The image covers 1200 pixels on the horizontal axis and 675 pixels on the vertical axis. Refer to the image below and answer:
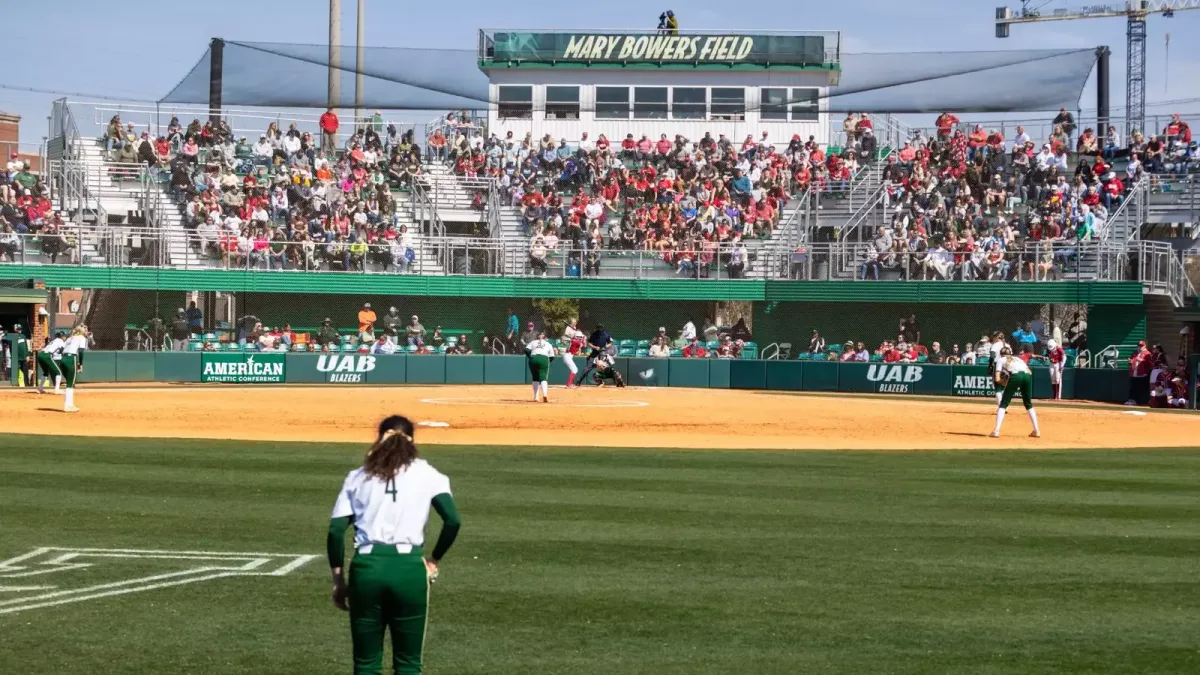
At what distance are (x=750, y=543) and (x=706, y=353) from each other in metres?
32.4

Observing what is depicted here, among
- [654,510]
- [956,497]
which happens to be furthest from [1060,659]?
[956,497]

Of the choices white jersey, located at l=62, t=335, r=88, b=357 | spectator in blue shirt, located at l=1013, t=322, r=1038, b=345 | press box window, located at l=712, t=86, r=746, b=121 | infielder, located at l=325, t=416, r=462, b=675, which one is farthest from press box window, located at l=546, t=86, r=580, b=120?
infielder, located at l=325, t=416, r=462, b=675

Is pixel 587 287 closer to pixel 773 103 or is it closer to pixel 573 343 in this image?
pixel 573 343

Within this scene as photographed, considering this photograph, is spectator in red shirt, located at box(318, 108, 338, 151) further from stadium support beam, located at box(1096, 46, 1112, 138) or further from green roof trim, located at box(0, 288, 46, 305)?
stadium support beam, located at box(1096, 46, 1112, 138)

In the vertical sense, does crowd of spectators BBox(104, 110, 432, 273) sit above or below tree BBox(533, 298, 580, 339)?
above

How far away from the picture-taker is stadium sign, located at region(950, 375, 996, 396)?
42.7 metres

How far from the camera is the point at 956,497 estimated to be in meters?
17.4

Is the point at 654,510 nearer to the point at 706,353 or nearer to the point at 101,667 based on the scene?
the point at 101,667

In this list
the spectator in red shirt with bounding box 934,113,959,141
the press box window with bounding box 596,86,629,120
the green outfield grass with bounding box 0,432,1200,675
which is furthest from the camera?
the press box window with bounding box 596,86,629,120

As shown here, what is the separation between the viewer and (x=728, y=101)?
5347 cm

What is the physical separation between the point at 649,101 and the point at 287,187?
14.0 meters

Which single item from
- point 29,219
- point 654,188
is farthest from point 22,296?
point 654,188

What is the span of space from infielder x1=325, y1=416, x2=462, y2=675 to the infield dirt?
16816 mm

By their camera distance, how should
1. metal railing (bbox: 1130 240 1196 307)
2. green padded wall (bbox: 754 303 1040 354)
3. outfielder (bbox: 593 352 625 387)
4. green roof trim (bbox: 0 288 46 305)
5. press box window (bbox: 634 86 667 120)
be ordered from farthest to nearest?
press box window (bbox: 634 86 667 120)
green padded wall (bbox: 754 303 1040 354)
metal railing (bbox: 1130 240 1196 307)
outfielder (bbox: 593 352 625 387)
green roof trim (bbox: 0 288 46 305)
